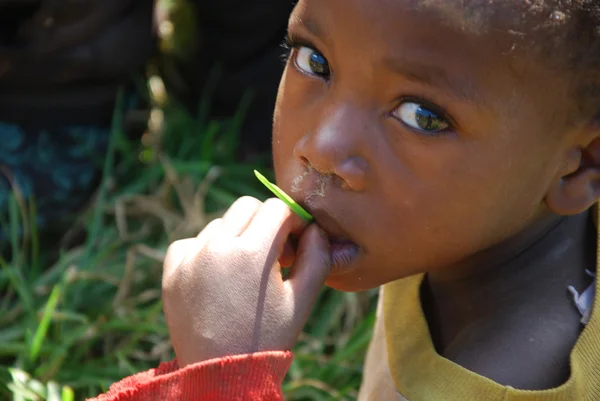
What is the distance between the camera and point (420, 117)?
1.12 metres

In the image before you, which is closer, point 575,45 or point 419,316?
point 575,45

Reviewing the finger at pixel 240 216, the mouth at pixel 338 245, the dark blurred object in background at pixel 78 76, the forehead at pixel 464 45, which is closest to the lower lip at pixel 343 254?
the mouth at pixel 338 245

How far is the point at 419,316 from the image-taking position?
1426 millimetres

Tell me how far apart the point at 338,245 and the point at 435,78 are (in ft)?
0.86

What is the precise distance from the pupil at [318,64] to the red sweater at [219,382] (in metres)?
0.38

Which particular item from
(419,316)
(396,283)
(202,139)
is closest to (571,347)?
(419,316)

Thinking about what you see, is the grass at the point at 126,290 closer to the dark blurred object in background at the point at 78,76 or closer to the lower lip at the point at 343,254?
the dark blurred object in background at the point at 78,76

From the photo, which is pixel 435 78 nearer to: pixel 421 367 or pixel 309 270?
pixel 309 270

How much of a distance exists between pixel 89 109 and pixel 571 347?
1.58m

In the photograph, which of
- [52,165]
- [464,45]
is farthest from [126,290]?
[464,45]

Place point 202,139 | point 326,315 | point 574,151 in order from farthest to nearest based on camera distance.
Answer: point 202,139, point 326,315, point 574,151

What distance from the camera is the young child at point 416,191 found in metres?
1.08

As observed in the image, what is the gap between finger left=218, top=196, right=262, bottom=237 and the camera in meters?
1.20

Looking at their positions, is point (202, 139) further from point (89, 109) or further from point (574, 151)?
point (574, 151)
